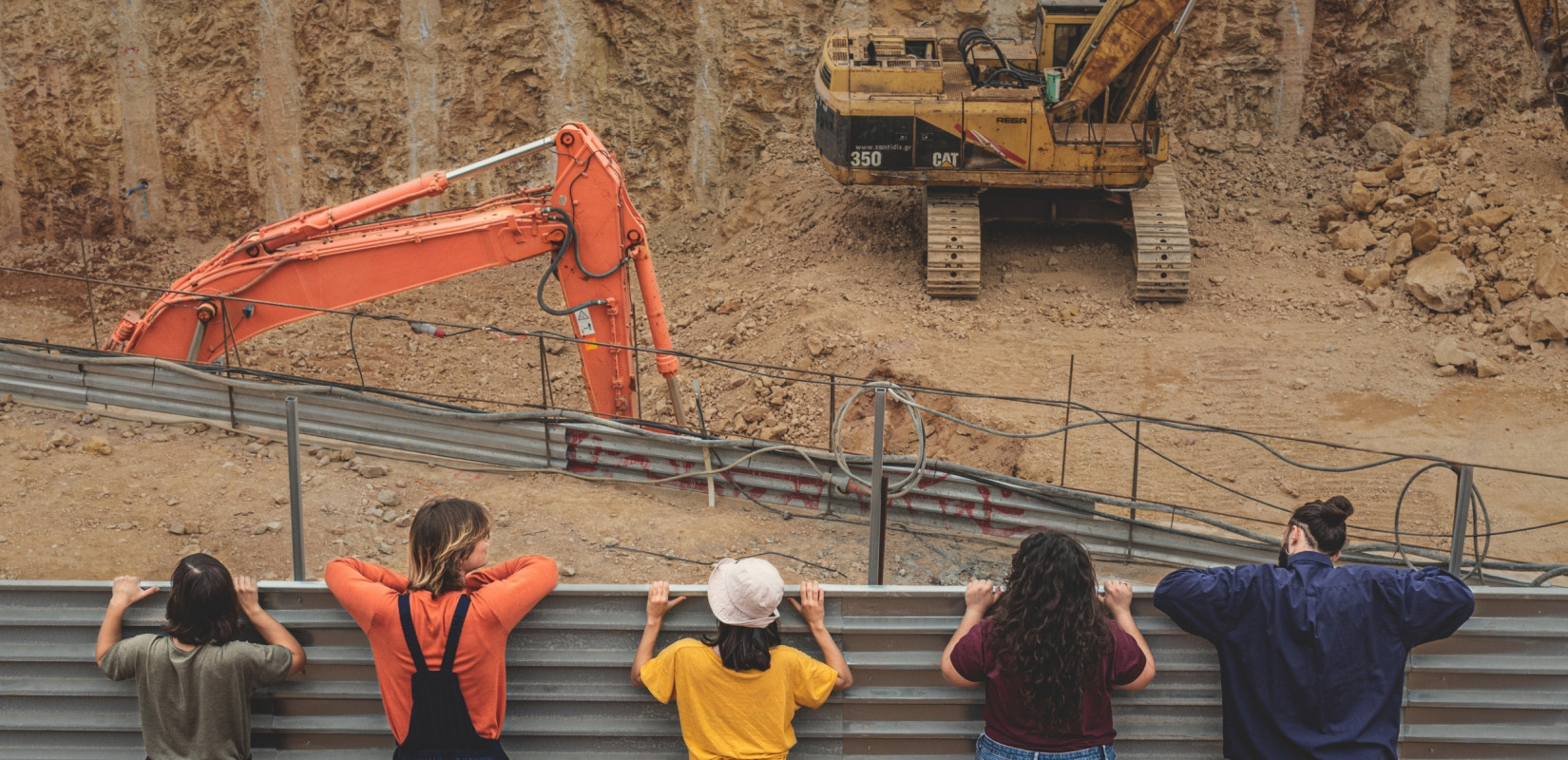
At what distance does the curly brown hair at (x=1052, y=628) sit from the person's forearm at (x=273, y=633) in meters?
2.47

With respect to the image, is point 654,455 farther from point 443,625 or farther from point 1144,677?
point 1144,677

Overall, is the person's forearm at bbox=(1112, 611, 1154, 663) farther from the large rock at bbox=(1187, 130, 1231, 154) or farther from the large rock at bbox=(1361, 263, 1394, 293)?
the large rock at bbox=(1187, 130, 1231, 154)

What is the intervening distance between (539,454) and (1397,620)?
6979 mm

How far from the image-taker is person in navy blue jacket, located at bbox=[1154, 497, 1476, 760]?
4469 mm

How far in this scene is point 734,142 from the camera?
1806 centimetres

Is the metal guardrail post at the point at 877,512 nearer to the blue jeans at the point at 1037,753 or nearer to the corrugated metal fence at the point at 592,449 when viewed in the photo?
the blue jeans at the point at 1037,753

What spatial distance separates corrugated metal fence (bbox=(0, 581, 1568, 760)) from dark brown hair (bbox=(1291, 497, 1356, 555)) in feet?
2.08

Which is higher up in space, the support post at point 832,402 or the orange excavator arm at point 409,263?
the orange excavator arm at point 409,263

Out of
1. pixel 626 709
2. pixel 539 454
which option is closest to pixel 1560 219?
pixel 539 454

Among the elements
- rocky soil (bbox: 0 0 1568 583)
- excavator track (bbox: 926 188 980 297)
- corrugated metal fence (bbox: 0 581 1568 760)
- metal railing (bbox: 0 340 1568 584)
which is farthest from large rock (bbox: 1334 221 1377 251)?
corrugated metal fence (bbox: 0 581 1568 760)

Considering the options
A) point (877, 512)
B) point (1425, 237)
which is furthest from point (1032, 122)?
point (877, 512)

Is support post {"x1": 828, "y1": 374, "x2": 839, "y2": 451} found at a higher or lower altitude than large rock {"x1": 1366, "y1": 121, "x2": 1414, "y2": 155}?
lower

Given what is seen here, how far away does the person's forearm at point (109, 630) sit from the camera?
189 inches

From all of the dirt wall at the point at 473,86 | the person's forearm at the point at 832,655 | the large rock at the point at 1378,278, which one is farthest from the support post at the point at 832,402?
the large rock at the point at 1378,278
